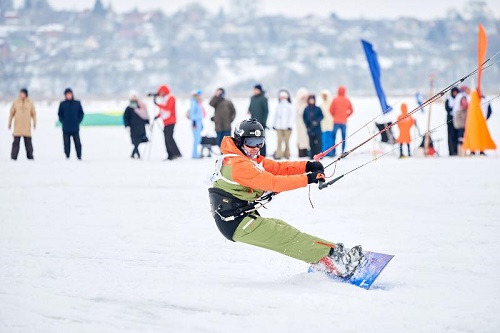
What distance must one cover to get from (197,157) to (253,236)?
1022 cm

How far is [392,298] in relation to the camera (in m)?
5.32

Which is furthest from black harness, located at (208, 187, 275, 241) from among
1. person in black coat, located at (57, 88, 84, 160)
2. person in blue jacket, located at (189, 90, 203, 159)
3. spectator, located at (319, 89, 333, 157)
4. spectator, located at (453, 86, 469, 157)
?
spectator, located at (319, 89, 333, 157)

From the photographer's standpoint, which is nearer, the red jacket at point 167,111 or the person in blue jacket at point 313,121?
the red jacket at point 167,111

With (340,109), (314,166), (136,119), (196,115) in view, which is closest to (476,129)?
(340,109)

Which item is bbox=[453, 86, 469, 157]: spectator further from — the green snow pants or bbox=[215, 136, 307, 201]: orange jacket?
the green snow pants

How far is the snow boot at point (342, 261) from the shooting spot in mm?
5703

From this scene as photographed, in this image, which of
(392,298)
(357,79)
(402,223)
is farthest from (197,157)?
(357,79)

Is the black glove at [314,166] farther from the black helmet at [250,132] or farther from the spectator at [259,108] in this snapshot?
the spectator at [259,108]

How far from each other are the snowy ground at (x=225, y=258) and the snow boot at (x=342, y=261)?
0.10 metres

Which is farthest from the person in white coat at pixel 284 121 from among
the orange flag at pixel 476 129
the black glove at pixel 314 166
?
the black glove at pixel 314 166

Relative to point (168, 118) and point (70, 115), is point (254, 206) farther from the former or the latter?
point (70, 115)

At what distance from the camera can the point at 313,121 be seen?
15.4 metres

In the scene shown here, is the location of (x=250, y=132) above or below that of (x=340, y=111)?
below

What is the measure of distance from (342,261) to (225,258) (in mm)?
1280
